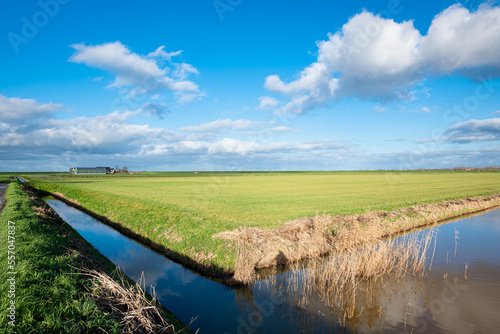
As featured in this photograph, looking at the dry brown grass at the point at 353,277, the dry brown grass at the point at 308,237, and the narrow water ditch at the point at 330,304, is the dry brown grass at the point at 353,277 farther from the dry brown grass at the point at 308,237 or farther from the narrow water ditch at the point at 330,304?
the dry brown grass at the point at 308,237

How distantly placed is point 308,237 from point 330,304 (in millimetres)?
6659

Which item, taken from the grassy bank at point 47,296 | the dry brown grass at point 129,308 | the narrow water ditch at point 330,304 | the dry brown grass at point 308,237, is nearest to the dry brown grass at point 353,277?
the narrow water ditch at point 330,304

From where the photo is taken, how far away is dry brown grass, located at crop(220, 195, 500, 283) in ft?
50.4

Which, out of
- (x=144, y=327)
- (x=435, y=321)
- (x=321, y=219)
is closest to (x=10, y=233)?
(x=144, y=327)

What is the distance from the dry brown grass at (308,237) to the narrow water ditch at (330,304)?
1.34 meters

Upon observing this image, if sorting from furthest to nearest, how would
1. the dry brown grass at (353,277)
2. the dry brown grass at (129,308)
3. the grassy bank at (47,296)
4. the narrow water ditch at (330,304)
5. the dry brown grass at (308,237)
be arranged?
1. the dry brown grass at (308,237)
2. the dry brown grass at (353,277)
3. the narrow water ditch at (330,304)
4. the dry brown grass at (129,308)
5. the grassy bank at (47,296)

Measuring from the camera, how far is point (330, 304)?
1138 centimetres

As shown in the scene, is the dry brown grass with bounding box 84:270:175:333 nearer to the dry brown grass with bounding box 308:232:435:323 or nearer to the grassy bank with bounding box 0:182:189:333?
the grassy bank with bounding box 0:182:189:333

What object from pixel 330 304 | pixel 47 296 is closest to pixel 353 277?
pixel 330 304

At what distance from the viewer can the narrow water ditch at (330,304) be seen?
33.1 ft

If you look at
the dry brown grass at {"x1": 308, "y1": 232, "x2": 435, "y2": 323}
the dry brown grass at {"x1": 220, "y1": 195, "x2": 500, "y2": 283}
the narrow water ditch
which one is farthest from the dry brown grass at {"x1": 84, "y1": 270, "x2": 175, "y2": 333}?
the dry brown grass at {"x1": 308, "y1": 232, "x2": 435, "y2": 323}

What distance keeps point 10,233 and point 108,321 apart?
1091cm

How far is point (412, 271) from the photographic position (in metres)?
14.9

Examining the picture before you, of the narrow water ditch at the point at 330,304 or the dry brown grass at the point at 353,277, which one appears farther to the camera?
the dry brown grass at the point at 353,277
